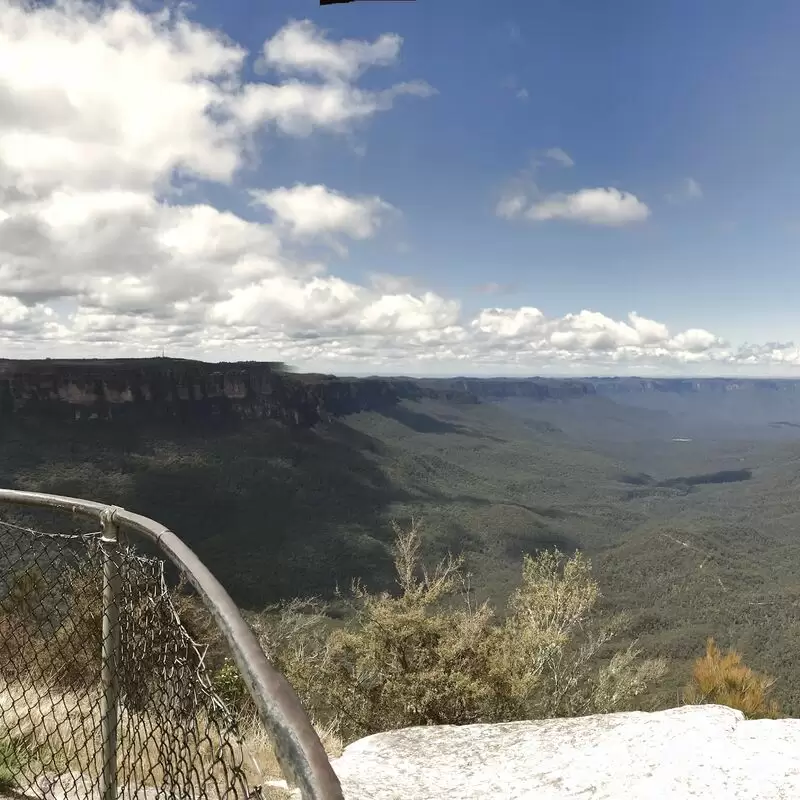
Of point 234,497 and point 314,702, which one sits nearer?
point 314,702

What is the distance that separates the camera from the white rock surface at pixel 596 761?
4188 mm

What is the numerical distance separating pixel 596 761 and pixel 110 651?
4253 millimetres

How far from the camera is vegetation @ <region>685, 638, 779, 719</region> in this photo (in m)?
13.8

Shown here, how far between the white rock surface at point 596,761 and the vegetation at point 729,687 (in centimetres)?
1010

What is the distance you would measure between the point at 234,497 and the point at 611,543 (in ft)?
314

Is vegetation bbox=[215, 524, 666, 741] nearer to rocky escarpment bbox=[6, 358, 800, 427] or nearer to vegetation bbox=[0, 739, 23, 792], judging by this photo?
vegetation bbox=[0, 739, 23, 792]

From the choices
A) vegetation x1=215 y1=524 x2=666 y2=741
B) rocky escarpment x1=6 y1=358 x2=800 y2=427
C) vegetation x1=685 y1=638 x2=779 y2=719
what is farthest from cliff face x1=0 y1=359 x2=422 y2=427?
vegetation x1=685 y1=638 x2=779 y2=719

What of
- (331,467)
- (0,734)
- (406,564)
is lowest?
(331,467)

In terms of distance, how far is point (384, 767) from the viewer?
5.34 meters

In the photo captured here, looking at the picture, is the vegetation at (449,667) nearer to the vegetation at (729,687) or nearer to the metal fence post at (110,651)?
the vegetation at (729,687)

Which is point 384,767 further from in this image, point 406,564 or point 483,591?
point 483,591

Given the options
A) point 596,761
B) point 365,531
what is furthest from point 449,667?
point 365,531

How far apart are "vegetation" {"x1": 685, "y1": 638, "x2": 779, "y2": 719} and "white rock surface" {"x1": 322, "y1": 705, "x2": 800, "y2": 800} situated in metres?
10.1

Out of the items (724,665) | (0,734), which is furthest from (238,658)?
(724,665)
